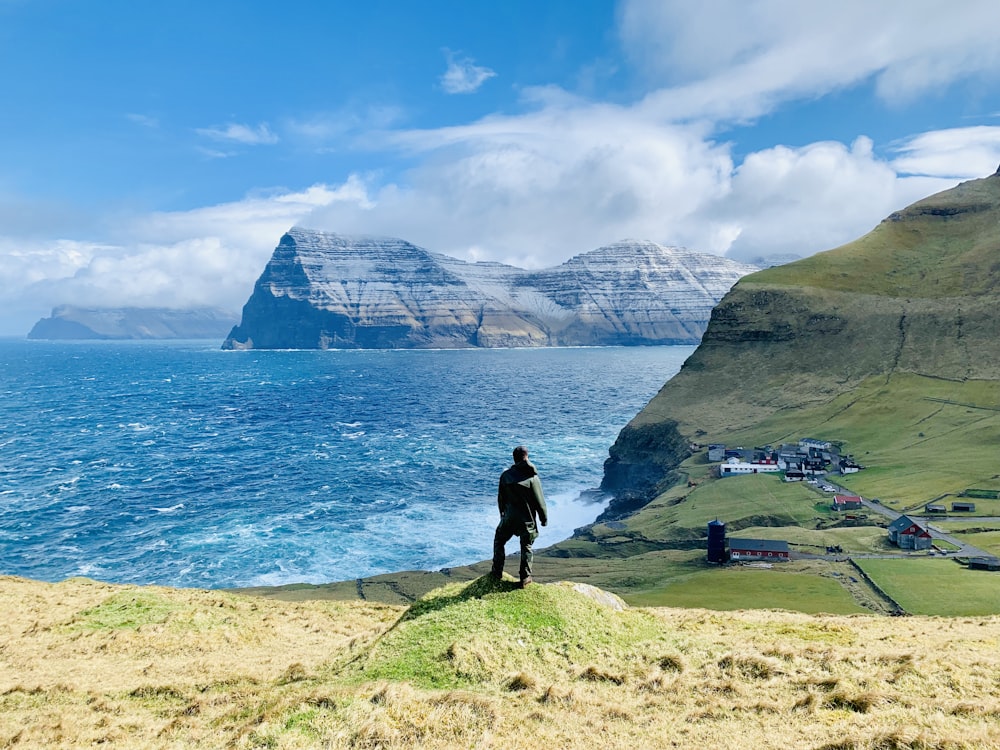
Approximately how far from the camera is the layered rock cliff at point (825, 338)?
123 meters

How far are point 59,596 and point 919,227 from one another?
22407 centimetres

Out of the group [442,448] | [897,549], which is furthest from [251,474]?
[897,549]

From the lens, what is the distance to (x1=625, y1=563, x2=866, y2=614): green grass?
48.2 m

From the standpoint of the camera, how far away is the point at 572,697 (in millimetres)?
16156

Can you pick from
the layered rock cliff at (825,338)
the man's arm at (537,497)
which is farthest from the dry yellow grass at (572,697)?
the layered rock cliff at (825,338)

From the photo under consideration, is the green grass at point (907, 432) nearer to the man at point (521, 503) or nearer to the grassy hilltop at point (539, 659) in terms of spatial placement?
the grassy hilltop at point (539, 659)

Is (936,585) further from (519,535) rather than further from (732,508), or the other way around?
(519,535)

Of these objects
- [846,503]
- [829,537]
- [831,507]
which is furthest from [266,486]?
[846,503]

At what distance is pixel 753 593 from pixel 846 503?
3462cm

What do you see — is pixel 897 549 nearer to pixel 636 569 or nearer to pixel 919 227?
pixel 636 569

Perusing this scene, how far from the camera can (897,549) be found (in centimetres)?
6344

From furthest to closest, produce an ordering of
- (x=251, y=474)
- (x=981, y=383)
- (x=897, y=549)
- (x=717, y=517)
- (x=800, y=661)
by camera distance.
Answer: (x=981, y=383) < (x=251, y=474) < (x=717, y=517) < (x=897, y=549) < (x=800, y=661)

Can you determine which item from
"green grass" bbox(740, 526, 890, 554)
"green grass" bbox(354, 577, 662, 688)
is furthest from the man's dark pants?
"green grass" bbox(740, 526, 890, 554)

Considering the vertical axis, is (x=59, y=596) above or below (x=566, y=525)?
above
